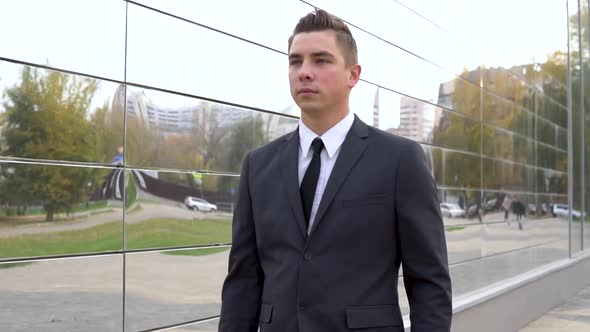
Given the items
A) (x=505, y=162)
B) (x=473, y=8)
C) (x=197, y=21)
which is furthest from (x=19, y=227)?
(x=505, y=162)

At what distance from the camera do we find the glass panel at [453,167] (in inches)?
347

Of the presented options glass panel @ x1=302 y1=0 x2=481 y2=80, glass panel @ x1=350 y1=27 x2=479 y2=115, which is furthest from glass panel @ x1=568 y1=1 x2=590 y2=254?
glass panel @ x1=350 y1=27 x2=479 y2=115

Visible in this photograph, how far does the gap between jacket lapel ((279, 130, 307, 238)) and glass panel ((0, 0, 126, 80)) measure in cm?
149

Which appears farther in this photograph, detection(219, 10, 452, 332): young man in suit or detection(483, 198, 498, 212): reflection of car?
detection(483, 198, 498, 212): reflection of car

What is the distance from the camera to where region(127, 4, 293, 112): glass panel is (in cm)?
426

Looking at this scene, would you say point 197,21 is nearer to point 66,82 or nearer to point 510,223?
point 66,82

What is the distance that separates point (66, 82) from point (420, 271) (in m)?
2.05

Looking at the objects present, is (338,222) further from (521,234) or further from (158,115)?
(521,234)

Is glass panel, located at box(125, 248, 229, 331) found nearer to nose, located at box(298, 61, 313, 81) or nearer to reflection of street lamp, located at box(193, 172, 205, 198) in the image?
reflection of street lamp, located at box(193, 172, 205, 198)

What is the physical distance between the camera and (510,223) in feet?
40.6

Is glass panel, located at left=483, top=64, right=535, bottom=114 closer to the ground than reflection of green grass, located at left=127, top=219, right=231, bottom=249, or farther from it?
farther from it

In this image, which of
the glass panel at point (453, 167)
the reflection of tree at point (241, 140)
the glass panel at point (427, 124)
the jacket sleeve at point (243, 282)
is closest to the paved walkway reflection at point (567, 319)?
the glass panel at point (453, 167)

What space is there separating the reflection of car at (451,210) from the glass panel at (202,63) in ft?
12.5

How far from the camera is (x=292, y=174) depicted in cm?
253
